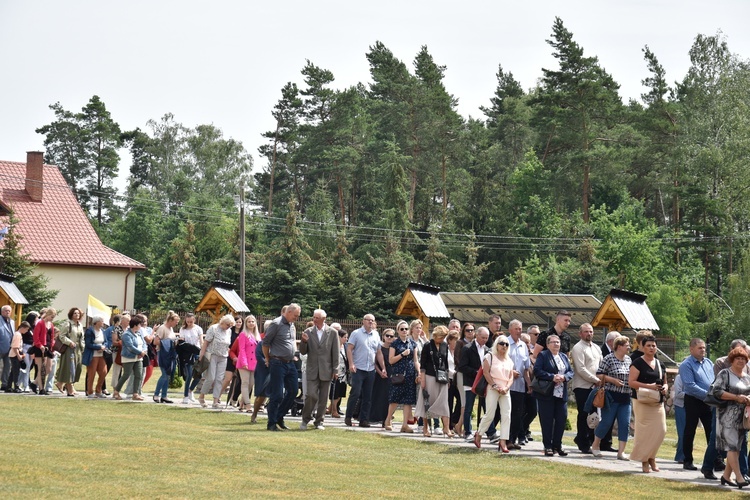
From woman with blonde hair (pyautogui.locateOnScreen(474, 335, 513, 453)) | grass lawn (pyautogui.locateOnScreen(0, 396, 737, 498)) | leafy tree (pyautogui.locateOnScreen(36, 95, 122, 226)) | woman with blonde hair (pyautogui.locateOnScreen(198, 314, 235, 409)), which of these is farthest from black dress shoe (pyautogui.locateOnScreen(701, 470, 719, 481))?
leafy tree (pyautogui.locateOnScreen(36, 95, 122, 226))

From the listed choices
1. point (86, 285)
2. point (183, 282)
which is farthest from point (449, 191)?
point (86, 285)

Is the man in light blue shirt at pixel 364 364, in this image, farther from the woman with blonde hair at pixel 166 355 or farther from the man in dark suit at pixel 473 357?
the woman with blonde hair at pixel 166 355

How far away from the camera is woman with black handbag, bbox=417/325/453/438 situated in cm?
1852

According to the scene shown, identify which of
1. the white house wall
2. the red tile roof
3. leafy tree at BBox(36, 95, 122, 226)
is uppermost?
leafy tree at BBox(36, 95, 122, 226)

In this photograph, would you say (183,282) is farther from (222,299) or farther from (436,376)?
(436,376)

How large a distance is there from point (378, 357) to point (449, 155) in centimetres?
6435

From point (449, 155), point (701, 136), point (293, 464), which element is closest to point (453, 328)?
point (293, 464)

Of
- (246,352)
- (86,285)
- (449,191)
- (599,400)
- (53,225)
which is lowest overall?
(599,400)

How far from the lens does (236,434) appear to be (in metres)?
16.9

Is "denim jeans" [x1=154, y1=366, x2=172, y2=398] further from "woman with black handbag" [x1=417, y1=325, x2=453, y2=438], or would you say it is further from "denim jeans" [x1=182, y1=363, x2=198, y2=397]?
"woman with black handbag" [x1=417, y1=325, x2=453, y2=438]

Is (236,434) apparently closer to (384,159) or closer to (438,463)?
(438,463)

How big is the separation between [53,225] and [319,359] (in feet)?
137

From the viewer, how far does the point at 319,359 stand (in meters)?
18.1

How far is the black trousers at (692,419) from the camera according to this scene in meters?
15.6
